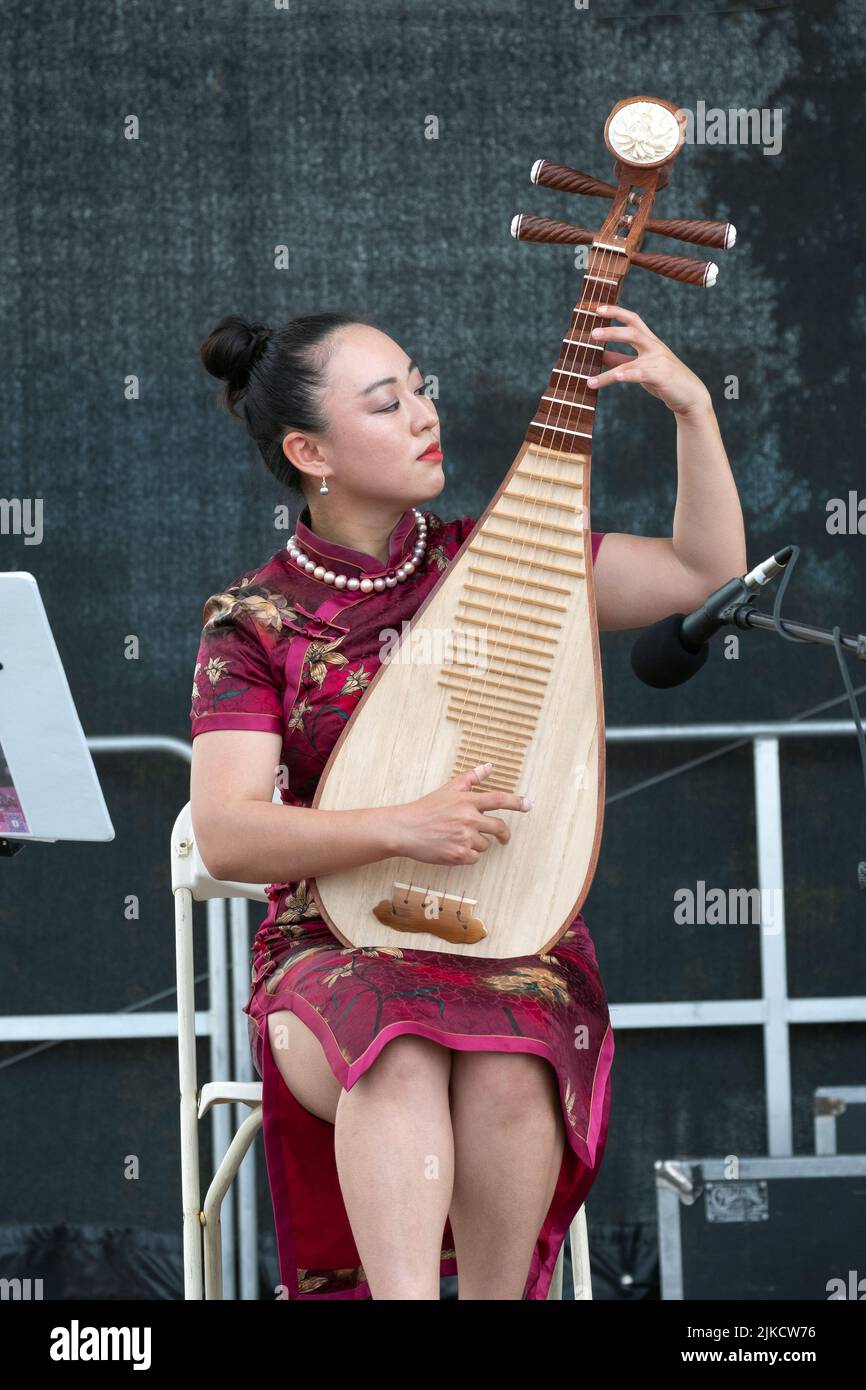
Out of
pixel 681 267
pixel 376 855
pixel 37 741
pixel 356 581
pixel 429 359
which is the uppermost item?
pixel 429 359

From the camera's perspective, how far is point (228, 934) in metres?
2.83

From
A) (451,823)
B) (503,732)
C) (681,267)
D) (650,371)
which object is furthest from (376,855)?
(681,267)

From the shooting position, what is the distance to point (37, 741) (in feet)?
4.97

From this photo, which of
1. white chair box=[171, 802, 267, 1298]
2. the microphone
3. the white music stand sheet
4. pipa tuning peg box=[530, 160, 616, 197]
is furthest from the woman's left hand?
white chair box=[171, 802, 267, 1298]

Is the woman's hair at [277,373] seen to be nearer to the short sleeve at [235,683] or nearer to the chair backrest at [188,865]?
the short sleeve at [235,683]

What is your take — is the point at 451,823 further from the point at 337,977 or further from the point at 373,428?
the point at 373,428

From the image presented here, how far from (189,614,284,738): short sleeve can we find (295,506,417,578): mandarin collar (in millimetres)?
116

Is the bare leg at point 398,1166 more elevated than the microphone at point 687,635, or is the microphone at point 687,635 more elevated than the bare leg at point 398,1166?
the microphone at point 687,635

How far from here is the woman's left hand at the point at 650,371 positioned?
1576 mm

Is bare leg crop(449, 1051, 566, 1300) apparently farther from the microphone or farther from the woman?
the microphone

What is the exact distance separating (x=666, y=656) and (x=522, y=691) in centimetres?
21

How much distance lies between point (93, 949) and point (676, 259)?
1.75 metres

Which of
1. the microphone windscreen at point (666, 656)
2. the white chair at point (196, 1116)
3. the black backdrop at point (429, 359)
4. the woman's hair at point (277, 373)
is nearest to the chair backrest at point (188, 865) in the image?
the white chair at point (196, 1116)
